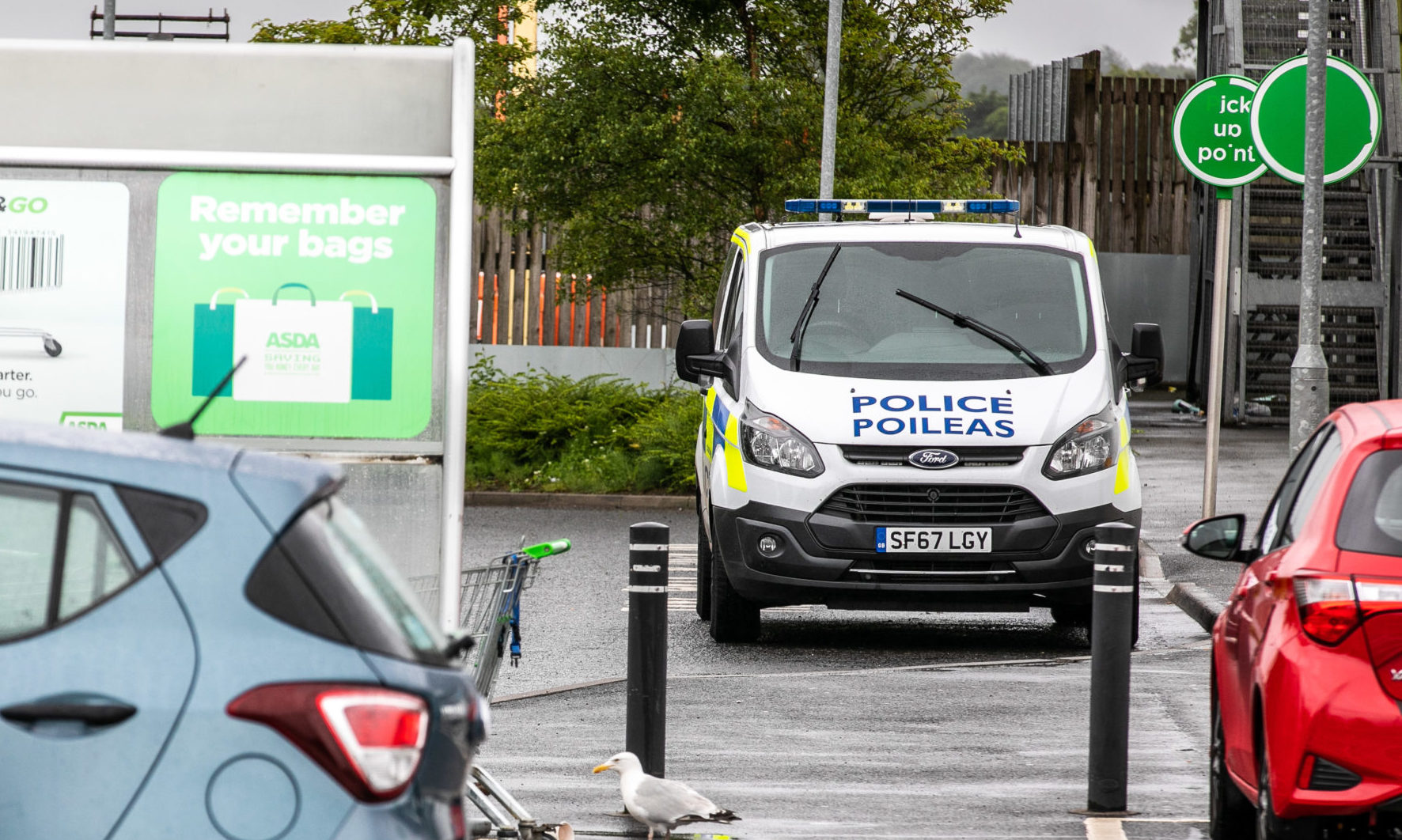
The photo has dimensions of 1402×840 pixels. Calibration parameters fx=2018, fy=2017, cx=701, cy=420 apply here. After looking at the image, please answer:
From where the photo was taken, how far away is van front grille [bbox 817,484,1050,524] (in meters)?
10.1

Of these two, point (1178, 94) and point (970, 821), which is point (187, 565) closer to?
point (970, 821)

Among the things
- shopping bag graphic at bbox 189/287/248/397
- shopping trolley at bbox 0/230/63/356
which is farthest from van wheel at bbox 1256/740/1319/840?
shopping trolley at bbox 0/230/63/356

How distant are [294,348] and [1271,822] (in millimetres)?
3013

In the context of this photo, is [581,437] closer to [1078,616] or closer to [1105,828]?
[1078,616]

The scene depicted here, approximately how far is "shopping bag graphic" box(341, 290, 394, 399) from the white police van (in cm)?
445

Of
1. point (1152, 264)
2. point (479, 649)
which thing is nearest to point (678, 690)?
point (479, 649)

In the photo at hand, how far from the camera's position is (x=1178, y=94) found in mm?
33938

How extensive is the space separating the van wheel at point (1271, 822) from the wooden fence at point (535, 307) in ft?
72.9

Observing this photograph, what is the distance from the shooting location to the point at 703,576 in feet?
38.3

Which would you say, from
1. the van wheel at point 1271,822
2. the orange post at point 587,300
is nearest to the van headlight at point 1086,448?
the van wheel at point 1271,822

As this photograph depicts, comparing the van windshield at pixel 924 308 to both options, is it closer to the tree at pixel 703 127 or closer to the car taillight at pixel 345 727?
the car taillight at pixel 345 727

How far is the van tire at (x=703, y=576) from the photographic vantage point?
38.1 ft

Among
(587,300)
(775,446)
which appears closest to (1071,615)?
(775,446)

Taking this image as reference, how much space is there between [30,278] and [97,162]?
394mm
